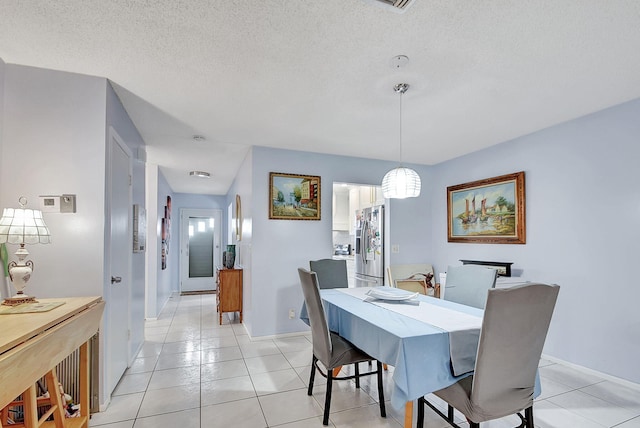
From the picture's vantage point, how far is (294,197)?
4.31m

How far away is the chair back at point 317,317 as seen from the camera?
218 cm

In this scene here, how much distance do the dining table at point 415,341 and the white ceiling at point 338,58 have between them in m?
1.69

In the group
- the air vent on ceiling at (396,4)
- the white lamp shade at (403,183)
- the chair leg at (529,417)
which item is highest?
the air vent on ceiling at (396,4)

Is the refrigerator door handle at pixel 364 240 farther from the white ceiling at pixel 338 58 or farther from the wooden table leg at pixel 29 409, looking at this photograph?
the wooden table leg at pixel 29 409

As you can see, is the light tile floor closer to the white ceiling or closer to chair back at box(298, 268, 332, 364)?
chair back at box(298, 268, 332, 364)

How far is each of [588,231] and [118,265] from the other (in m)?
4.29

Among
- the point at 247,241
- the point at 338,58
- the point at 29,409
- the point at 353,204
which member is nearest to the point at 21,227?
the point at 29,409

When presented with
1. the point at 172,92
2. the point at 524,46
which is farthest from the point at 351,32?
the point at 172,92

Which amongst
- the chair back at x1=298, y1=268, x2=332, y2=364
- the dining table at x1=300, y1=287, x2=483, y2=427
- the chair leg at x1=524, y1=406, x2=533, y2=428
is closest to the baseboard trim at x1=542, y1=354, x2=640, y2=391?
the dining table at x1=300, y1=287, x2=483, y2=427

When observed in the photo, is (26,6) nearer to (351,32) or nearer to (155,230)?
(351,32)

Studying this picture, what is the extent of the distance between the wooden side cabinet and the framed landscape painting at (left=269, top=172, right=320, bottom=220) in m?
1.32

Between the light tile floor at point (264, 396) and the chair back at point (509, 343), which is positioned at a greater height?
the chair back at point (509, 343)

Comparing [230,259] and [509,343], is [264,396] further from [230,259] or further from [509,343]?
[230,259]

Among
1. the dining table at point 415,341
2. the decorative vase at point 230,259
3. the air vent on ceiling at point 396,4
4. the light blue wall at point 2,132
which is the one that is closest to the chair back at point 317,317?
the dining table at point 415,341
